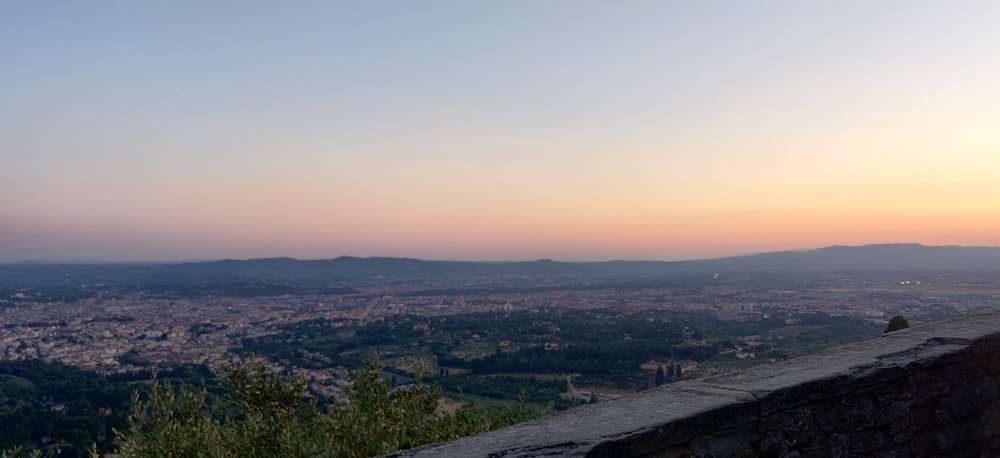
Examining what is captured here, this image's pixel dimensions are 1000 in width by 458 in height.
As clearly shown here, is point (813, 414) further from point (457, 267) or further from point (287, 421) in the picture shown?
point (457, 267)

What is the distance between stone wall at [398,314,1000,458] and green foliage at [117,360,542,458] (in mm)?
2715

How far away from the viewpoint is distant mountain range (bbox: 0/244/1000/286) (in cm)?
9056

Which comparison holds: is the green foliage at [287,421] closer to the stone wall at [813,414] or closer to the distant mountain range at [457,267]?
the stone wall at [813,414]

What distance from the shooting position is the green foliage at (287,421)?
506 cm

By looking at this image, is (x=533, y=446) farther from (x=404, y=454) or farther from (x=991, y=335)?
(x=991, y=335)

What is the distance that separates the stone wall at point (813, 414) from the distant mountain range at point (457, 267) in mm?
87737

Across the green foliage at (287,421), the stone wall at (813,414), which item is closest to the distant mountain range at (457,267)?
the stone wall at (813,414)

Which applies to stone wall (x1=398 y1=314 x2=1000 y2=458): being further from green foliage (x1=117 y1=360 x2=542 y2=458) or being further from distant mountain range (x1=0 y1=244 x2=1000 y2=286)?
distant mountain range (x1=0 y1=244 x2=1000 y2=286)

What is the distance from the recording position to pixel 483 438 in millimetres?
2717

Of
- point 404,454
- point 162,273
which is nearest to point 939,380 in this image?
point 404,454

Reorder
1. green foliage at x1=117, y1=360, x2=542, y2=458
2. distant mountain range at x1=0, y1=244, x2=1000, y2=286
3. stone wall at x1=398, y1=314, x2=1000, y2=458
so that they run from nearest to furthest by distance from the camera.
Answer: stone wall at x1=398, y1=314, x2=1000, y2=458 → green foliage at x1=117, y1=360, x2=542, y2=458 → distant mountain range at x1=0, y1=244, x2=1000, y2=286

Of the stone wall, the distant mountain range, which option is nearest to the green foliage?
the stone wall

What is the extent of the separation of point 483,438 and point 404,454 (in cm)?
37

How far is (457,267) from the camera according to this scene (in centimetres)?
13250
